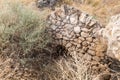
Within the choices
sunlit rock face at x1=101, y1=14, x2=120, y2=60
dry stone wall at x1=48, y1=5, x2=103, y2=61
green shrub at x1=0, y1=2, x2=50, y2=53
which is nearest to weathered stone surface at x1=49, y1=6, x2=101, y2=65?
dry stone wall at x1=48, y1=5, x2=103, y2=61

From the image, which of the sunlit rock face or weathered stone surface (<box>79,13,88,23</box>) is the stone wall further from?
the sunlit rock face

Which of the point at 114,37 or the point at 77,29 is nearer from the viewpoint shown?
the point at 114,37

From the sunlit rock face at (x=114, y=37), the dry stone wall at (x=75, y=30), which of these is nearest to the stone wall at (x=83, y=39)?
the dry stone wall at (x=75, y=30)

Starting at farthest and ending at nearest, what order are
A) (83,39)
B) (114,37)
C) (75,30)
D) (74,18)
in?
(74,18) → (75,30) → (83,39) → (114,37)

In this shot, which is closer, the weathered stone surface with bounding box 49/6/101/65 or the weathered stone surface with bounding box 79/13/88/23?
the weathered stone surface with bounding box 49/6/101/65

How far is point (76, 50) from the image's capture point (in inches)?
229

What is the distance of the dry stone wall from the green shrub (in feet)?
0.75

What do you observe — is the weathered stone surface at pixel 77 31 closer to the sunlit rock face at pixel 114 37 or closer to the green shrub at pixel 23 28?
the green shrub at pixel 23 28

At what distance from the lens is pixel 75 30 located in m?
5.84

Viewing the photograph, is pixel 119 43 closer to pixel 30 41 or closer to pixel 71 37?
pixel 71 37

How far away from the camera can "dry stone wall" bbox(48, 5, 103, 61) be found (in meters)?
5.64

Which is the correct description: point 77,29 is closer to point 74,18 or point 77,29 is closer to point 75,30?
point 75,30

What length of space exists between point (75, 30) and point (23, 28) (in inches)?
39.7

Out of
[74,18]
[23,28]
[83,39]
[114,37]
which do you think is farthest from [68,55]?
[114,37]
